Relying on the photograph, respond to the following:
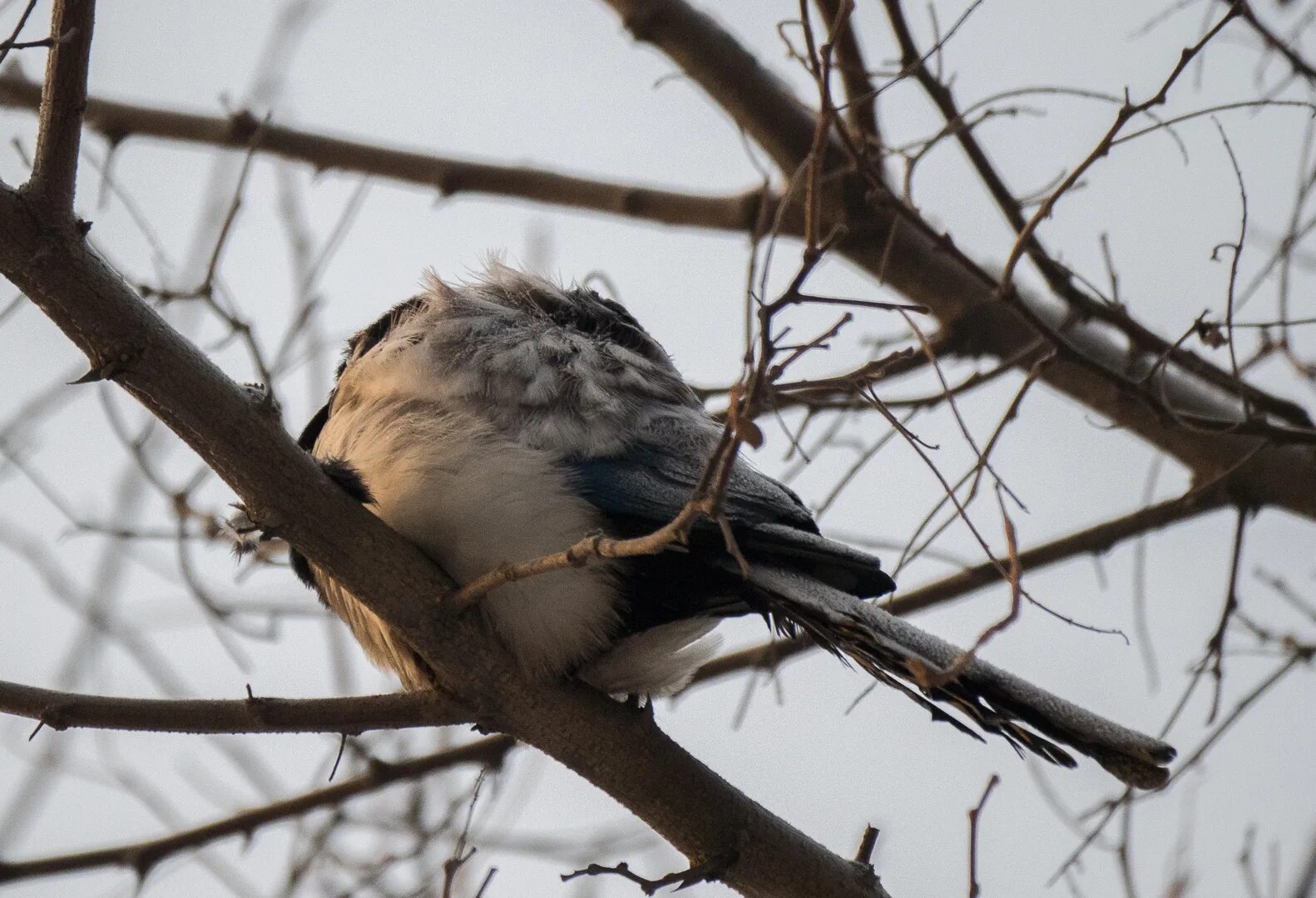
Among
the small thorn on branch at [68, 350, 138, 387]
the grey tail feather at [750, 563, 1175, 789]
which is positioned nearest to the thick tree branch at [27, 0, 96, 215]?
the small thorn on branch at [68, 350, 138, 387]

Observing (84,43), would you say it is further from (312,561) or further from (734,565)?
A: (734,565)

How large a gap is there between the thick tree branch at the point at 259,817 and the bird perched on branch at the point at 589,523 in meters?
0.76

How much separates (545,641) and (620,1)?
6.50 feet

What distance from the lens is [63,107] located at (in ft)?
5.92

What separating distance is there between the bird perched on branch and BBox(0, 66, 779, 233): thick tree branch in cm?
120

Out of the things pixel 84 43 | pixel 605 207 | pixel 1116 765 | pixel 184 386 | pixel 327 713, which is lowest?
pixel 1116 765

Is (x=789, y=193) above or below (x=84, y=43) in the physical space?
above

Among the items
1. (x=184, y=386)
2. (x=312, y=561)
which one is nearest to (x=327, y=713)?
(x=312, y=561)

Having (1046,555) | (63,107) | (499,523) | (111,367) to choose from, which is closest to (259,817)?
(499,523)

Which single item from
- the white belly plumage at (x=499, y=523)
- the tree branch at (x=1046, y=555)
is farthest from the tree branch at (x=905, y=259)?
the white belly plumage at (x=499, y=523)

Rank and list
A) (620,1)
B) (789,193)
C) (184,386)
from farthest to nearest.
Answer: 1. (620,1)
2. (789,193)
3. (184,386)

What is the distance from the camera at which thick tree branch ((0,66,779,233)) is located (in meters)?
3.66

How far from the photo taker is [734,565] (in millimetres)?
2047

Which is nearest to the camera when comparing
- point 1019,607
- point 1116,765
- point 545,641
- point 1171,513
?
point 1019,607
